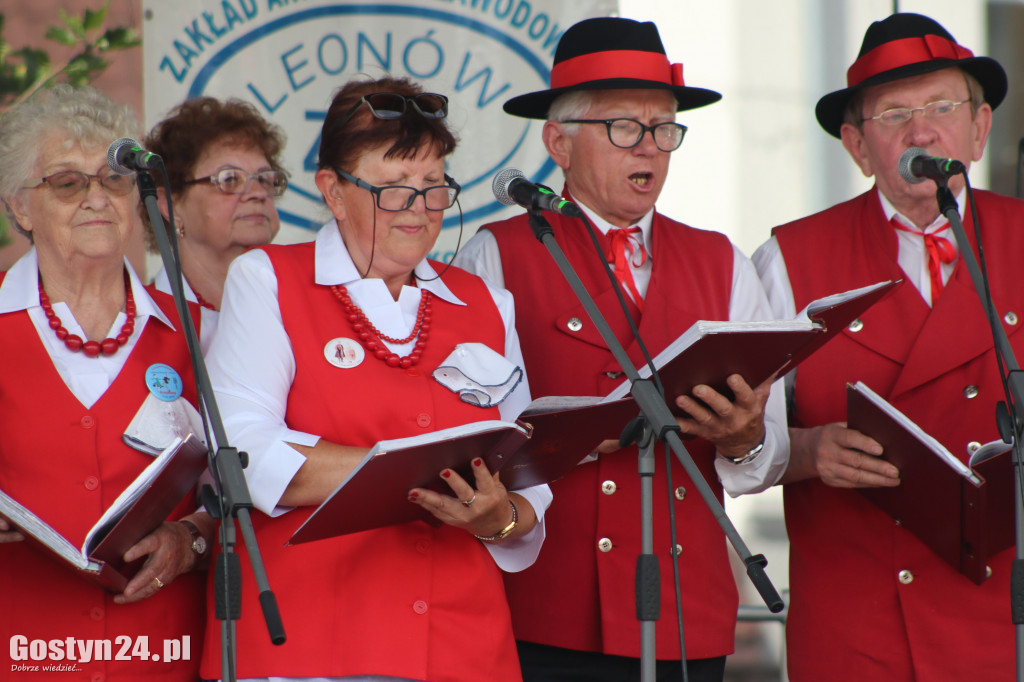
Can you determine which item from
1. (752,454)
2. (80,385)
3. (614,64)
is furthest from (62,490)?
(614,64)

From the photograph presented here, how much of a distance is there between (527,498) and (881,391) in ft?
3.45

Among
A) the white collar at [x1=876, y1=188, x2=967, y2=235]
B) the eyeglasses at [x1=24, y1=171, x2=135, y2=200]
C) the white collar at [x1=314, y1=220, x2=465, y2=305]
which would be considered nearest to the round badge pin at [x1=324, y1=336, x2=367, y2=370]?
the white collar at [x1=314, y1=220, x2=465, y2=305]

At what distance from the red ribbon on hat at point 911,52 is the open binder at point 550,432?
95cm

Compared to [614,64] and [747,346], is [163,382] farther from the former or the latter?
[614,64]

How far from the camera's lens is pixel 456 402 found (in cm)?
250

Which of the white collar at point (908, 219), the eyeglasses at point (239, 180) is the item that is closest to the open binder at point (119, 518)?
the eyeglasses at point (239, 180)

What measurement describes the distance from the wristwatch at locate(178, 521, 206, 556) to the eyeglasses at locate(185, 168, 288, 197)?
1253 mm

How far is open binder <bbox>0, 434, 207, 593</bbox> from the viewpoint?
84.1 inches

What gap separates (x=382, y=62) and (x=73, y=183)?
6.00 feet

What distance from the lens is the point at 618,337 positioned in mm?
2990

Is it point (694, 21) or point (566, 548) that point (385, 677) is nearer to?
point (566, 548)

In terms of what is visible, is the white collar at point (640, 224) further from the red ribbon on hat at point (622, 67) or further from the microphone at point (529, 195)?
the microphone at point (529, 195)

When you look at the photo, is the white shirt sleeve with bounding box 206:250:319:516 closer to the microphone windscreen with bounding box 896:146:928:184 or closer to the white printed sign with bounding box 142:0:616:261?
the microphone windscreen with bounding box 896:146:928:184

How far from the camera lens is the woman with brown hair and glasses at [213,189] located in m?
3.46
